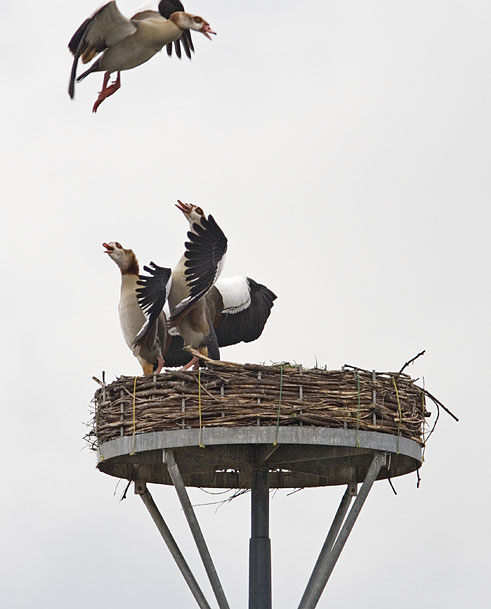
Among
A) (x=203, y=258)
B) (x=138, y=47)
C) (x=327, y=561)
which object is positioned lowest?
(x=327, y=561)

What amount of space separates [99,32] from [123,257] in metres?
3.07

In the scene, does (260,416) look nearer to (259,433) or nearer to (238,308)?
(259,433)

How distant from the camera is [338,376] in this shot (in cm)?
1995

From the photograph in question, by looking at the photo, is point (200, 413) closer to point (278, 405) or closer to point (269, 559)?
point (278, 405)

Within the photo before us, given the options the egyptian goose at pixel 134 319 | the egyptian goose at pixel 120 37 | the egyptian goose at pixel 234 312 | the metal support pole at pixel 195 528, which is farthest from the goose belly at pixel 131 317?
the egyptian goose at pixel 120 37

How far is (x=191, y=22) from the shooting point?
771 inches

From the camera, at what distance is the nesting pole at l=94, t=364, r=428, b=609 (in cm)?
1959

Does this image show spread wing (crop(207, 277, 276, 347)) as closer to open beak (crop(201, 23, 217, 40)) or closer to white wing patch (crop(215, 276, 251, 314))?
white wing patch (crop(215, 276, 251, 314))

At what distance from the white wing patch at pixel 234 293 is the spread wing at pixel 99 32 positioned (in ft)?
12.7

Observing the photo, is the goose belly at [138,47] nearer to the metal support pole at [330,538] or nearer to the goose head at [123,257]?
the goose head at [123,257]

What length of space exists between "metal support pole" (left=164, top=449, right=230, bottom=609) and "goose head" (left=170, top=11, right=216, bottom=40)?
14.1 ft

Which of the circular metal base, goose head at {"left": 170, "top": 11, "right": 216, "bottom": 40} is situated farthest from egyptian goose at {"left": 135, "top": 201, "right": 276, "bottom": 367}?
goose head at {"left": 170, "top": 11, "right": 216, "bottom": 40}

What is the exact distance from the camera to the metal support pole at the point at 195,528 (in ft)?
65.1

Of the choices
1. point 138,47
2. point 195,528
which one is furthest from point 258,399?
point 138,47
